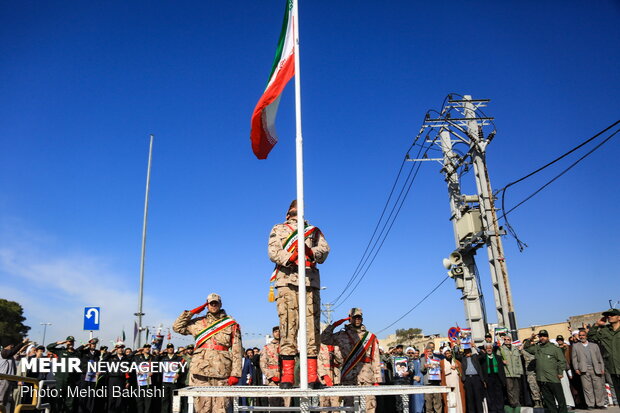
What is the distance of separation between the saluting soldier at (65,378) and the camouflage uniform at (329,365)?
304 inches

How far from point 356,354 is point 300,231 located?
358 cm

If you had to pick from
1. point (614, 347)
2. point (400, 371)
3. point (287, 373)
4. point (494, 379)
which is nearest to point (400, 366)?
point (400, 371)

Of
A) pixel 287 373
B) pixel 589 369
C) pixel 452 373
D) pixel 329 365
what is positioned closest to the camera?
pixel 287 373

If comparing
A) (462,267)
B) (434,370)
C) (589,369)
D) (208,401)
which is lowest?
(208,401)

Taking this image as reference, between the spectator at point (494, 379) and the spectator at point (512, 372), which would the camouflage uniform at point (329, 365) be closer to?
the spectator at point (494, 379)

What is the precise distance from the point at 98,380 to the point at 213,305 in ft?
25.6

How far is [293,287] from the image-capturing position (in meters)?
5.48

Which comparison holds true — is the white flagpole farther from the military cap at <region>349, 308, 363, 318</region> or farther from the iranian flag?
the military cap at <region>349, 308, 363, 318</region>

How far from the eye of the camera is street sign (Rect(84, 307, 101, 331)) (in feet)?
41.7

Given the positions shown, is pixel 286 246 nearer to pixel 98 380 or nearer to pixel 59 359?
pixel 59 359

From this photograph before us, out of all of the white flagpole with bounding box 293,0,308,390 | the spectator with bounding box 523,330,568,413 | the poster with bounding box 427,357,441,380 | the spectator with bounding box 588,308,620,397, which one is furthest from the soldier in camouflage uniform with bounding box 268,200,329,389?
the spectator with bounding box 523,330,568,413

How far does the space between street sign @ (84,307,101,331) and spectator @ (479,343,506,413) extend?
1069cm

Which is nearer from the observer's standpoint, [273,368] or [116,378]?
[273,368]

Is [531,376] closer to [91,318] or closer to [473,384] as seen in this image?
[473,384]
